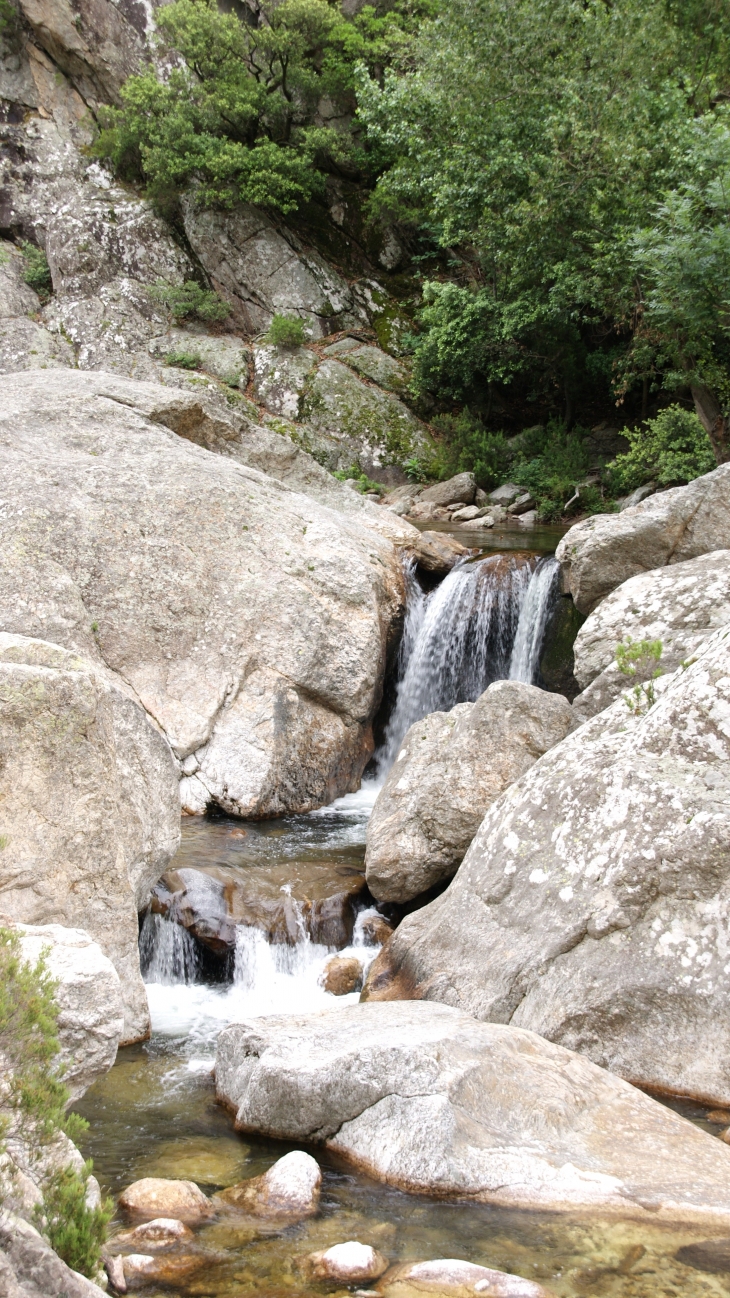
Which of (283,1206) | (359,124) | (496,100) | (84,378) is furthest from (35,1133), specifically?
(359,124)

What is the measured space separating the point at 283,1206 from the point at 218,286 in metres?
28.1

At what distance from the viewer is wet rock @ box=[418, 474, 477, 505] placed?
74.8ft

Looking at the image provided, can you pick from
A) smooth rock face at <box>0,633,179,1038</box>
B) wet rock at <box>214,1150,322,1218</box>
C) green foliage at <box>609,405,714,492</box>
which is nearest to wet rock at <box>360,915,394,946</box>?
smooth rock face at <box>0,633,179,1038</box>

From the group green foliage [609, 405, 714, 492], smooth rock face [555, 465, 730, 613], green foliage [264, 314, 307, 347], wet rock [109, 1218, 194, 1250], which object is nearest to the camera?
wet rock [109, 1218, 194, 1250]

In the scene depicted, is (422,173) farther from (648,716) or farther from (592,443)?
(648,716)

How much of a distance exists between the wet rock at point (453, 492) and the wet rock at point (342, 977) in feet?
54.6

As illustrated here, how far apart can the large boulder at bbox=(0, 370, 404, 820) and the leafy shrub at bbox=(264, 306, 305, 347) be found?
1561 centimetres

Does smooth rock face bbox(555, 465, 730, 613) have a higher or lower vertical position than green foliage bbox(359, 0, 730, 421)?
lower

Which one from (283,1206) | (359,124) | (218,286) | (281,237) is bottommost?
(283,1206)

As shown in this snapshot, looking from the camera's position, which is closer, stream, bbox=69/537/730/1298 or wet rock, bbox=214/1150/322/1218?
stream, bbox=69/537/730/1298

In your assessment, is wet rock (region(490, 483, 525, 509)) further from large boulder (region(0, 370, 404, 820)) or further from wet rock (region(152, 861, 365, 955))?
wet rock (region(152, 861, 365, 955))

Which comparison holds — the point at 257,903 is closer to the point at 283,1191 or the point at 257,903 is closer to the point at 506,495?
the point at 283,1191

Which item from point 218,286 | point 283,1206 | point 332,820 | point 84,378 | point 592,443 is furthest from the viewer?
point 218,286

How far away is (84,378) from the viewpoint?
43.4ft
